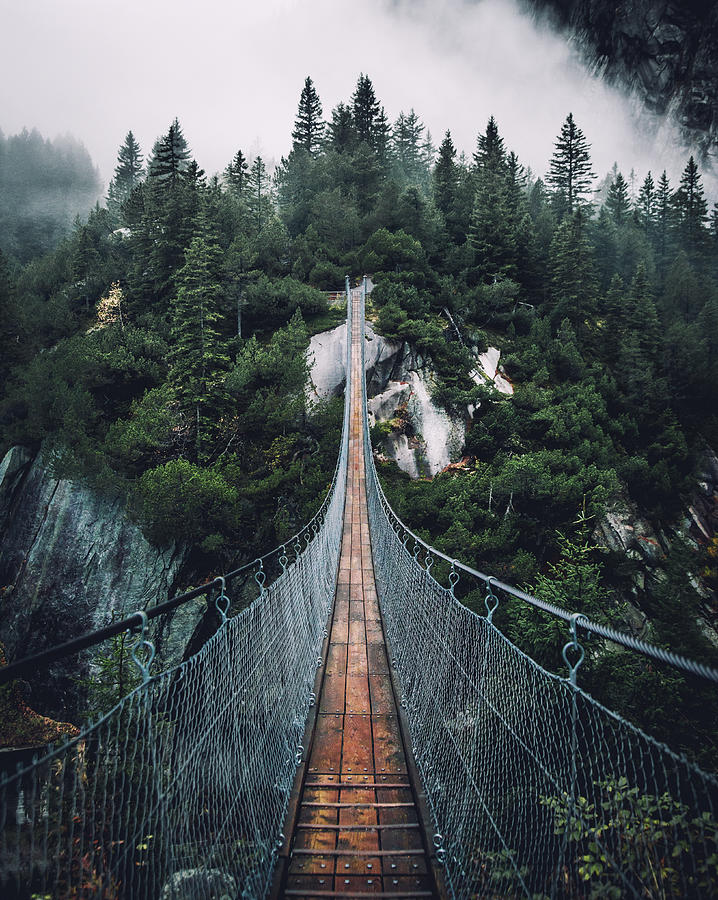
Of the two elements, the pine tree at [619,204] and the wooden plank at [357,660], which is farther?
the pine tree at [619,204]

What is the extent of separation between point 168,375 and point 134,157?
46096mm

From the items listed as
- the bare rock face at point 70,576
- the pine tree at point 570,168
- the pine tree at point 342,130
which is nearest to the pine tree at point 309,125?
the pine tree at point 342,130

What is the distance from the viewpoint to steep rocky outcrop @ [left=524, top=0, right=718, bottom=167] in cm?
5834

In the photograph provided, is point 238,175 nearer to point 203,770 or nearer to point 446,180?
point 446,180

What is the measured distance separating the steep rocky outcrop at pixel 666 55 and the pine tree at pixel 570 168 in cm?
3111

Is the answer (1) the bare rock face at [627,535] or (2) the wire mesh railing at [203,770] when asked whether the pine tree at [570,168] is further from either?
(2) the wire mesh railing at [203,770]

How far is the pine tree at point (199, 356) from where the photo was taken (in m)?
15.2

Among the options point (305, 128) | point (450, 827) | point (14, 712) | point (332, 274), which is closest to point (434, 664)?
point (450, 827)

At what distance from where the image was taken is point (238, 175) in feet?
112

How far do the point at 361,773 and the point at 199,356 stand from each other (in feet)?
49.7

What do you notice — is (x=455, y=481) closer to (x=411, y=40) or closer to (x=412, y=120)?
(x=412, y=120)

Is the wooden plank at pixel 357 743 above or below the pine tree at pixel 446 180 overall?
below

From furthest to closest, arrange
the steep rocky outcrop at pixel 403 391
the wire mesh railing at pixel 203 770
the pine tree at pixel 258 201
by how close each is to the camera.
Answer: the pine tree at pixel 258 201 → the steep rocky outcrop at pixel 403 391 → the wire mesh railing at pixel 203 770

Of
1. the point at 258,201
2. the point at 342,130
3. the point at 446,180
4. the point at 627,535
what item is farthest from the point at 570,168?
the point at 627,535
